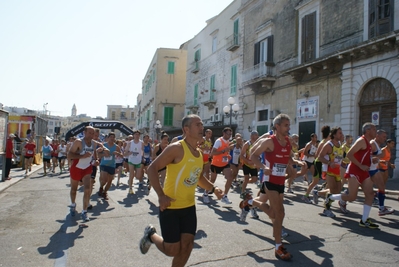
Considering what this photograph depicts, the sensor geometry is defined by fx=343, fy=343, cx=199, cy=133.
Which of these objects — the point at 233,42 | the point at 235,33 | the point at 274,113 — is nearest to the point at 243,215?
the point at 274,113

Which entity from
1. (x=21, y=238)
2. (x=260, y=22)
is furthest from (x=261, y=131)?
(x=21, y=238)

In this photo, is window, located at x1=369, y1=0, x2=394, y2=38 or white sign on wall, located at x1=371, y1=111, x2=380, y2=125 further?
white sign on wall, located at x1=371, y1=111, x2=380, y2=125

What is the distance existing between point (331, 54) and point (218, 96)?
1459 centimetres

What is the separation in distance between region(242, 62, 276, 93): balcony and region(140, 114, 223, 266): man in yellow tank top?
18786 millimetres

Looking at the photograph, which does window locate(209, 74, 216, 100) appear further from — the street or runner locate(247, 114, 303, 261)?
runner locate(247, 114, 303, 261)

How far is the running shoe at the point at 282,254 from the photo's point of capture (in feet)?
13.9

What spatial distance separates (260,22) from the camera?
23.5 m

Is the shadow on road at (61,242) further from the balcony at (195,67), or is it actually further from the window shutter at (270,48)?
the balcony at (195,67)

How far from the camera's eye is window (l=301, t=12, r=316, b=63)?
60.1 ft

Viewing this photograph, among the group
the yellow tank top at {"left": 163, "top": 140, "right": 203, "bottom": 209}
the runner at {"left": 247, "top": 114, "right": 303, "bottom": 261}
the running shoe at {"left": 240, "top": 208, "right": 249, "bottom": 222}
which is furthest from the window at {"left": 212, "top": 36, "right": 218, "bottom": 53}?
the yellow tank top at {"left": 163, "top": 140, "right": 203, "bottom": 209}

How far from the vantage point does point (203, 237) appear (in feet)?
17.2

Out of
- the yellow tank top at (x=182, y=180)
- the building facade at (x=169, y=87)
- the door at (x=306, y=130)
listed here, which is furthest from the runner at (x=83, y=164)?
the building facade at (x=169, y=87)

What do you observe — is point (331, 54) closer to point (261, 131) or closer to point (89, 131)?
point (261, 131)

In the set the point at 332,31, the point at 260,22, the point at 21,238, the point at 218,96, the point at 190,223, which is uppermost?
the point at 260,22
